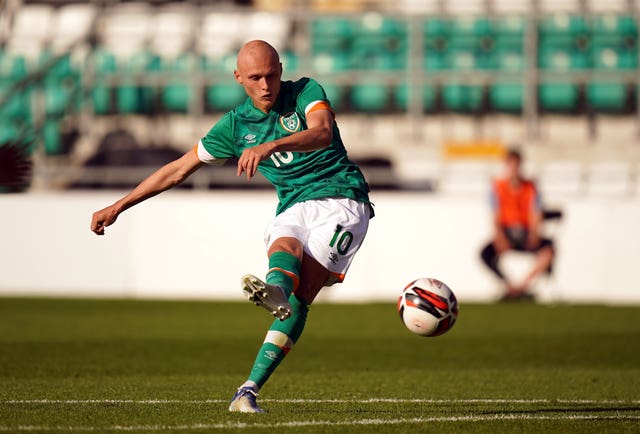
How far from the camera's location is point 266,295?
5.76 meters

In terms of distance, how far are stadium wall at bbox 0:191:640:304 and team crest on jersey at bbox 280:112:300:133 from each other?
9967 millimetres

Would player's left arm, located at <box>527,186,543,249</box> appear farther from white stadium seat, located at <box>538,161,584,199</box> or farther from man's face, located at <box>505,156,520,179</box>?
white stadium seat, located at <box>538,161,584,199</box>

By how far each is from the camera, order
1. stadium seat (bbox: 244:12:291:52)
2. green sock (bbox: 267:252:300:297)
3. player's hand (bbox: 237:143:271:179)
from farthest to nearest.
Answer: stadium seat (bbox: 244:12:291:52), green sock (bbox: 267:252:300:297), player's hand (bbox: 237:143:271:179)

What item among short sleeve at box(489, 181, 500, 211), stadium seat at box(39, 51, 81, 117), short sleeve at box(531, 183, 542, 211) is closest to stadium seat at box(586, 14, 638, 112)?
short sleeve at box(531, 183, 542, 211)

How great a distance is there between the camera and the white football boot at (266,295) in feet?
18.7

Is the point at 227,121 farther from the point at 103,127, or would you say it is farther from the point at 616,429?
the point at 103,127

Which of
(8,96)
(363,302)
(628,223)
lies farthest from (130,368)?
(8,96)

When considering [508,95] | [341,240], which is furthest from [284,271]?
[508,95]

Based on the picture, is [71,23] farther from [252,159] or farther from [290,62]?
[252,159]

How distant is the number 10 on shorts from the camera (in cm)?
648

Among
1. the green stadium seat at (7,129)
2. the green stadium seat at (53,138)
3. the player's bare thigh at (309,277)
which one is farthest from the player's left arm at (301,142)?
the green stadium seat at (53,138)

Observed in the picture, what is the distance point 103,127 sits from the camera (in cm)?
2100

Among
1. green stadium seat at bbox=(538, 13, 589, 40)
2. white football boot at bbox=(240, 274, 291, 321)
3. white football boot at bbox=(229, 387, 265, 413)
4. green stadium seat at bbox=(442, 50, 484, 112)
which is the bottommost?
white football boot at bbox=(229, 387, 265, 413)

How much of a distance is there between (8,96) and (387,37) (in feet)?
21.9
